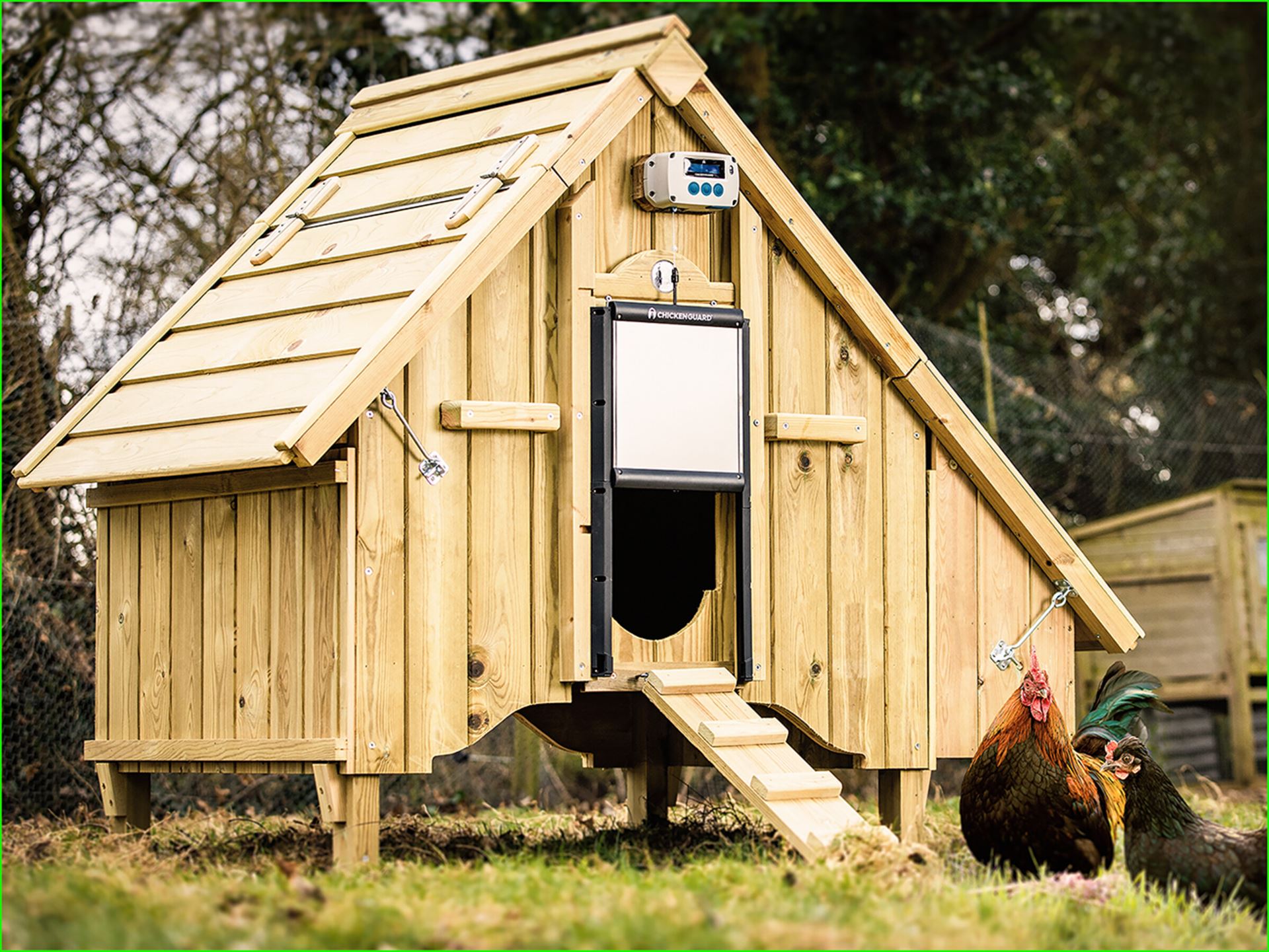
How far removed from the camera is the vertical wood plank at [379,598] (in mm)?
5660

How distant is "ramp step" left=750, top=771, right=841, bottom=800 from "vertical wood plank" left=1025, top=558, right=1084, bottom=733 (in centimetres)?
179

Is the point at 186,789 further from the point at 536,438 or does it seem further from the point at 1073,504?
the point at 1073,504

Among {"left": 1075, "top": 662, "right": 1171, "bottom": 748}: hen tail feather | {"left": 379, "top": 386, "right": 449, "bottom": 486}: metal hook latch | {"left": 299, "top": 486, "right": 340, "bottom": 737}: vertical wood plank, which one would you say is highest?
{"left": 379, "top": 386, "right": 449, "bottom": 486}: metal hook latch

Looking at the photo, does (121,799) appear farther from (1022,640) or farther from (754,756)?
(1022,640)

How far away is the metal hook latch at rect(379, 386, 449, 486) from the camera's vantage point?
18.9ft

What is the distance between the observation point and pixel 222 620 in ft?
20.5

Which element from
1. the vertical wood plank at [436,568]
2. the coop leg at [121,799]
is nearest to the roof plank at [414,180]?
the vertical wood plank at [436,568]

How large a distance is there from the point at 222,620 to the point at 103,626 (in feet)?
2.81

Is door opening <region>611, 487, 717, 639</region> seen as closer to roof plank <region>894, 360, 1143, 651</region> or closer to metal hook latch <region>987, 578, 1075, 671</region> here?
roof plank <region>894, 360, 1143, 651</region>

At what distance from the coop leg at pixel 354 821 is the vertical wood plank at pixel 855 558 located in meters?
1.90

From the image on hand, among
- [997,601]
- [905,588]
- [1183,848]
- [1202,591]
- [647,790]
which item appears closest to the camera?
[1183,848]

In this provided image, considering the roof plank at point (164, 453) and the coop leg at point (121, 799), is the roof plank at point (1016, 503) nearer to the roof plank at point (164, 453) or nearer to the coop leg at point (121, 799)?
the roof plank at point (164, 453)

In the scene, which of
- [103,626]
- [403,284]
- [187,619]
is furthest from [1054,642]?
[103,626]

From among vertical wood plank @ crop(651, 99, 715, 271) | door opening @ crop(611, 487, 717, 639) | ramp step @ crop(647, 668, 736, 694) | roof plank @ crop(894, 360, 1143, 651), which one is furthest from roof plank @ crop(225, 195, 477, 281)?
roof plank @ crop(894, 360, 1143, 651)
